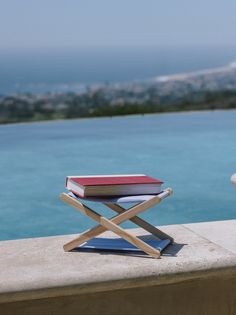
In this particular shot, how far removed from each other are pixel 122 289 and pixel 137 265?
99 mm

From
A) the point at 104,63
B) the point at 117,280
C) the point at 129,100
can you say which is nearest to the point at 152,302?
the point at 117,280

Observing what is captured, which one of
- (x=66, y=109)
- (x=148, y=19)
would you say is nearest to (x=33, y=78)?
(x=148, y=19)

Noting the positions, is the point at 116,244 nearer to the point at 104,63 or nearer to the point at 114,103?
the point at 114,103

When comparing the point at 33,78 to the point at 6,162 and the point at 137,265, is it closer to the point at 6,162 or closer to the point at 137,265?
the point at 6,162

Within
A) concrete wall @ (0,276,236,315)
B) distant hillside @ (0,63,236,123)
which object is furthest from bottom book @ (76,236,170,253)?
distant hillside @ (0,63,236,123)

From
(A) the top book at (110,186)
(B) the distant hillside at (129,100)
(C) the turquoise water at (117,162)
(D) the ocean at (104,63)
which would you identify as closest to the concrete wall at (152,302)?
(A) the top book at (110,186)

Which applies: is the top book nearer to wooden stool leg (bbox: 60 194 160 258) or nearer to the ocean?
wooden stool leg (bbox: 60 194 160 258)

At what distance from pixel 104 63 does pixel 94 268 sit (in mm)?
9876

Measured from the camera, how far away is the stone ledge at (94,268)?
6.19ft

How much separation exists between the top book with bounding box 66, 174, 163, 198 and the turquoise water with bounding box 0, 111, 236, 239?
1.70 metres

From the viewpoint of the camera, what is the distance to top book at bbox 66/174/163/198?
206 centimetres

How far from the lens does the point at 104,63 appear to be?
38.3 ft

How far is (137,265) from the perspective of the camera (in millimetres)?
1981

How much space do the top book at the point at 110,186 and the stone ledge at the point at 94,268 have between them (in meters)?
0.18
